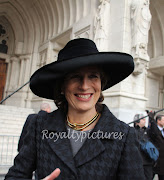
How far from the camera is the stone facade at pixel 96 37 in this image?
7.54m

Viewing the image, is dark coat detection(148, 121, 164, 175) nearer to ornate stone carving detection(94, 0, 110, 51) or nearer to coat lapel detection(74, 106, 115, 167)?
coat lapel detection(74, 106, 115, 167)

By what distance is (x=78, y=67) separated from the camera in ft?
3.74

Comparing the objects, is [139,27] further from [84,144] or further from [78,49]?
[84,144]

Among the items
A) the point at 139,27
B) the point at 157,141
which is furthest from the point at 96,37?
the point at 157,141

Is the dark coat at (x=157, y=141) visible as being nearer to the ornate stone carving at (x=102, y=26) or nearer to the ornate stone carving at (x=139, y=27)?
the ornate stone carving at (x=139, y=27)

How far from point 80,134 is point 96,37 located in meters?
7.29

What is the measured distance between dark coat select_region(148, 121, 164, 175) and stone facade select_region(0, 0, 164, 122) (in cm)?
287

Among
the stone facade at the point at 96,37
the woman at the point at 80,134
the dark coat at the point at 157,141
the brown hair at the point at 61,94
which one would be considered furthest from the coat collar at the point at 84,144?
the stone facade at the point at 96,37

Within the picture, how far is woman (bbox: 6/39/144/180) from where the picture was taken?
1.15 m

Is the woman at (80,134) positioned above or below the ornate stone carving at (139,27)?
below

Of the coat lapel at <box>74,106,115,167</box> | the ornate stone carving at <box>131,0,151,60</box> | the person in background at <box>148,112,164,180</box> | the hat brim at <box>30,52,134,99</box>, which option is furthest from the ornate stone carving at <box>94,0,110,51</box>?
the coat lapel at <box>74,106,115,167</box>

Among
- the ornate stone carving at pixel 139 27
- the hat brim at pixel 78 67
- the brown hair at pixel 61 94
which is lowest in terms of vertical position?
the brown hair at pixel 61 94

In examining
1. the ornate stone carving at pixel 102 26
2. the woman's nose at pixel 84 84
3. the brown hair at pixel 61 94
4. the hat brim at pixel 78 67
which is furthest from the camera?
the ornate stone carving at pixel 102 26

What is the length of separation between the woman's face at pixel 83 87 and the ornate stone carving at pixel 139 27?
650 cm
